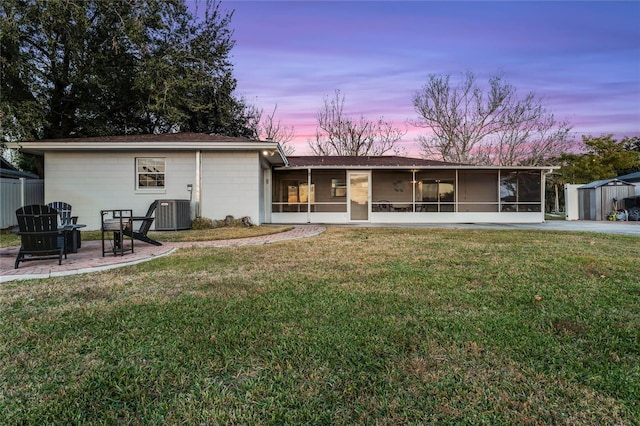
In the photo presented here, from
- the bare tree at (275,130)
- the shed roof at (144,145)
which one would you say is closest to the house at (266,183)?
the shed roof at (144,145)

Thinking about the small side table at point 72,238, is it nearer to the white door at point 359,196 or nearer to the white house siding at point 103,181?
the white house siding at point 103,181

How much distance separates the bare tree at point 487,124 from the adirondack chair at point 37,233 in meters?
25.8

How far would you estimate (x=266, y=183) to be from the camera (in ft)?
47.1

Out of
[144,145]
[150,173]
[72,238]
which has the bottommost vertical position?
[72,238]

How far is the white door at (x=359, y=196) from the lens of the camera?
49.7ft

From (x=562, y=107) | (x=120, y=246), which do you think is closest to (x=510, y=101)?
(x=562, y=107)

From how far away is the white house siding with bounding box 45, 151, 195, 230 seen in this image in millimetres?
11289

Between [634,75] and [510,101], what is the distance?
1067cm

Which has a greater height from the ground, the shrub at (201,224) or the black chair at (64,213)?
the black chair at (64,213)

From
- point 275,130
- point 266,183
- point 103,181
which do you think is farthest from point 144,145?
point 275,130

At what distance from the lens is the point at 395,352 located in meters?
2.29

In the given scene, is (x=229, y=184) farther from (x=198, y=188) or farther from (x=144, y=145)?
(x=144, y=145)

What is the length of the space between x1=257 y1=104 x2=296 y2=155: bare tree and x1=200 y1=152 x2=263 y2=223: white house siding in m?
16.4

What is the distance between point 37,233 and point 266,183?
9.72 metres
